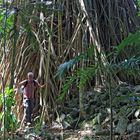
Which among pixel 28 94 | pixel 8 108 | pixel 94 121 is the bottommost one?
pixel 94 121

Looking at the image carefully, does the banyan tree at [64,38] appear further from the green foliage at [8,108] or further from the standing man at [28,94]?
the green foliage at [8,108]

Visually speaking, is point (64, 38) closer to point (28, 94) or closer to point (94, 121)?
point (28, 94)

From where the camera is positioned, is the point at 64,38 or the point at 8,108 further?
the point at 64,38

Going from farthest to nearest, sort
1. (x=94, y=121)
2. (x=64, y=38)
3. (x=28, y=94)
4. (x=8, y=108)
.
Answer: (x=64, y=38) → (x=28, y=94) → (x=94, y=121) → (x=8, y=108)

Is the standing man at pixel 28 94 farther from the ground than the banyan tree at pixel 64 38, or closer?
closer

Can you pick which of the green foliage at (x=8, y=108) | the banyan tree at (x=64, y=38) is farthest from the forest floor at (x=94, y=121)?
the banyan tree at (x=64, y=38)

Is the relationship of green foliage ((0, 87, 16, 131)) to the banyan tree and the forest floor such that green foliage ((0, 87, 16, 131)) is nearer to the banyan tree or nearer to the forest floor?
the forest floor

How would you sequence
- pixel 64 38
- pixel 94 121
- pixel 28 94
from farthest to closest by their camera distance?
pixel 64 38 < pixel 28 94 < pixel 94 121

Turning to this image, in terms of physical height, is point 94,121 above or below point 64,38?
below

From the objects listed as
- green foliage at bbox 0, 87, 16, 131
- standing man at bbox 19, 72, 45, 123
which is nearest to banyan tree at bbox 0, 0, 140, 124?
standing man at bbox 19, 72, 45, 123

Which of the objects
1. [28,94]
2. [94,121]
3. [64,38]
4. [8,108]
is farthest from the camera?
[64,38]

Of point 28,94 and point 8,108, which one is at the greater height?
point 28,94

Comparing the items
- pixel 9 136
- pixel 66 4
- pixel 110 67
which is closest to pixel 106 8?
pixel 66 4

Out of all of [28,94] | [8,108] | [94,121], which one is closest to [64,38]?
[28,94]
